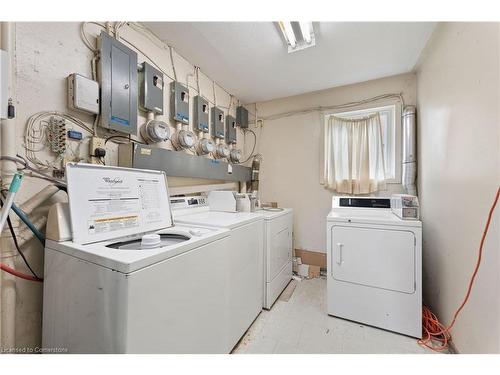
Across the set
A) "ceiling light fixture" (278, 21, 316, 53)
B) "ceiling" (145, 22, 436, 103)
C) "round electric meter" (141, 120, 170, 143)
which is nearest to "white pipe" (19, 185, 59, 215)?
"round electric meter" (141, 120, 170, 143)

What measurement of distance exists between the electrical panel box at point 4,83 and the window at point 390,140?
3136 millimetres

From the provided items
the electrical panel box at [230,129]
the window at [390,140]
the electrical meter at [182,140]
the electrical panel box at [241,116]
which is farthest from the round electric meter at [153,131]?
the window at [390,140]

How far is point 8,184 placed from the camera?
3.26 feet

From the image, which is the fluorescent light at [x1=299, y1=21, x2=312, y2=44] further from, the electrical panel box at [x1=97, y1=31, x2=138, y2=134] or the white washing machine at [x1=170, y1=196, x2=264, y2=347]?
the white washing machine at [x1=170, y1=196, x2=264, y2=347]

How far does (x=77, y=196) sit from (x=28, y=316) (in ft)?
2.30

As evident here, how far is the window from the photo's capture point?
2455mm

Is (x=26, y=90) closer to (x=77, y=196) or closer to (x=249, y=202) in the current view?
(x=77, y=196)

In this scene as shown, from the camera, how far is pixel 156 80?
1.75m

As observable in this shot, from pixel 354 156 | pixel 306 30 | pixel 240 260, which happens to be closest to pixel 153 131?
pixel 240 260

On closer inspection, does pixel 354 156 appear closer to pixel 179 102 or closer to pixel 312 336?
pixel 312 336

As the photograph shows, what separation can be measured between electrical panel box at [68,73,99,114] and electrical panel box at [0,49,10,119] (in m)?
0.26

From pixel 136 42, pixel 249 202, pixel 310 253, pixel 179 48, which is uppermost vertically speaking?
pixel 179 48

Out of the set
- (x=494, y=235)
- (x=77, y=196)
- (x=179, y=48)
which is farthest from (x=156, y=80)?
(x=494, y=235)

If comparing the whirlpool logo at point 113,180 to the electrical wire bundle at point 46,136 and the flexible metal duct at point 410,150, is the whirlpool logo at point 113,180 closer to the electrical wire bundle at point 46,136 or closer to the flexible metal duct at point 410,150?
the electrical wire bundle at point 46,136
